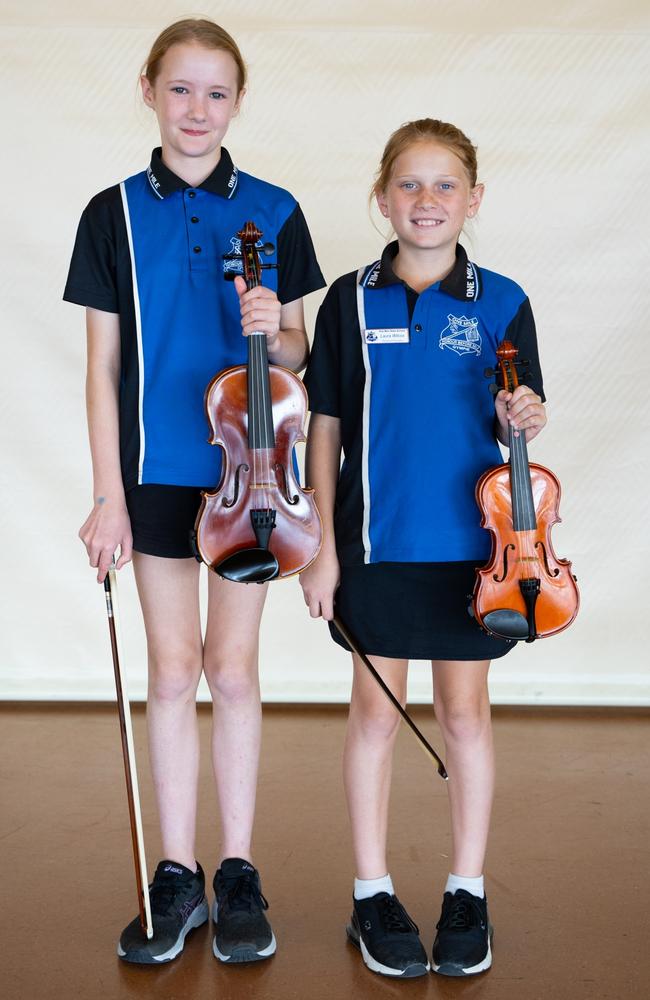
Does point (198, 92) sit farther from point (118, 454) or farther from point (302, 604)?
point (302, 604)

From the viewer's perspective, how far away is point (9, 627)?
3.45 metres

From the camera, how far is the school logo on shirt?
73.1 inches

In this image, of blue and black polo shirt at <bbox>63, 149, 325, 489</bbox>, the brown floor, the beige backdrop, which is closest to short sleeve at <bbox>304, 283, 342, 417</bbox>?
blue and black polo shirt at <bbox>63, 149, 325, 489</bbox>

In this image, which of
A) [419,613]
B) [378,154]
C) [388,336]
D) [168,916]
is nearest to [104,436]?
[388,336]

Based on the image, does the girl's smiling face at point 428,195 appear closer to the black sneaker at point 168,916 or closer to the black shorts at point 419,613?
the black shorts at point 419,613

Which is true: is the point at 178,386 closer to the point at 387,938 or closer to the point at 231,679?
the point at 231,679

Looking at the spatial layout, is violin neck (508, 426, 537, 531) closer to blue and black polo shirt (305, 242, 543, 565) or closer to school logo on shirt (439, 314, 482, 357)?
blue and black polo shirt (305, 242, 543, 565)

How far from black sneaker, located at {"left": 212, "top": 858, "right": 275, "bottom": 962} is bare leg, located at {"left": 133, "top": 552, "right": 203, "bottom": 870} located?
0.08 m

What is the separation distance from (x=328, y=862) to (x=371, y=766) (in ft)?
1.48

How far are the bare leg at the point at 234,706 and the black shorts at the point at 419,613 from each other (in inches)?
7.6

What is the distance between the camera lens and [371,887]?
1.89m

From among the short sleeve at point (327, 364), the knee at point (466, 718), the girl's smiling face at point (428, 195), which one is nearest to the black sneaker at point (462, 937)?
the knee at point (466, 718)

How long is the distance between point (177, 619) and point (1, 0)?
84.9 inches

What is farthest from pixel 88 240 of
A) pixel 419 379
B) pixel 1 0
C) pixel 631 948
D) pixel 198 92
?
pixel 1 0
